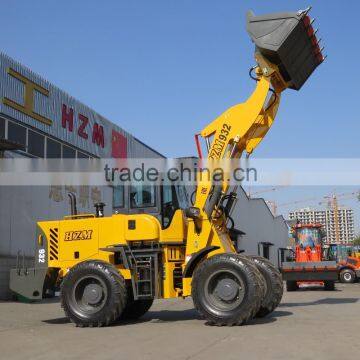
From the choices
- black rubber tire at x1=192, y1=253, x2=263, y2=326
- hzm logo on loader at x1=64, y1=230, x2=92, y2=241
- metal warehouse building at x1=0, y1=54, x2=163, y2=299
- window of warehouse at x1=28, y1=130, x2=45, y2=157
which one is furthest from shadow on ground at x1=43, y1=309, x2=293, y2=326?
window of warehouse at x1=28, y1=130, x2=45, y2=157

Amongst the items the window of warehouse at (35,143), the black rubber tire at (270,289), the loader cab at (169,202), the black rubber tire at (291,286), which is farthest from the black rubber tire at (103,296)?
the black rubber tire at (291,286)

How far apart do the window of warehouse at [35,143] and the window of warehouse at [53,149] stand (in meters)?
0.37

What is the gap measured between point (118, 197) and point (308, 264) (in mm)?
12506

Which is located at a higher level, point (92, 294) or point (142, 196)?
point (142, 196)

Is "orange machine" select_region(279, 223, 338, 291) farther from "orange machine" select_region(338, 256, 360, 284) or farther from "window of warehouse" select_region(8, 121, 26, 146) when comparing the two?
"window of warehouse" select_region(8, 121, 26, 146)

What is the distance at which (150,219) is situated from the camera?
11.3 metres

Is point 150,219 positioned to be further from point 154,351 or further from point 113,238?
point 154,351

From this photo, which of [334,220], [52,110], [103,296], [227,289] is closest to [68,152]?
[52,110]

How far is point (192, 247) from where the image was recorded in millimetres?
11000

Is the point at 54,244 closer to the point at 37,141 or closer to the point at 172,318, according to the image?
the point at 172,318

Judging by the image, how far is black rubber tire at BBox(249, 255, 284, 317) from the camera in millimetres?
11016

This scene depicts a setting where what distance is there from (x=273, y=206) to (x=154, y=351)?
12438 cm

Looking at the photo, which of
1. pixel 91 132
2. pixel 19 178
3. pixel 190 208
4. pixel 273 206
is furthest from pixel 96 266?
pixel 273 206

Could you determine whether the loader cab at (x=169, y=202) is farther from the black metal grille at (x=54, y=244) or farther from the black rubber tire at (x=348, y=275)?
the black rubber tire at (x=348, y=275)
